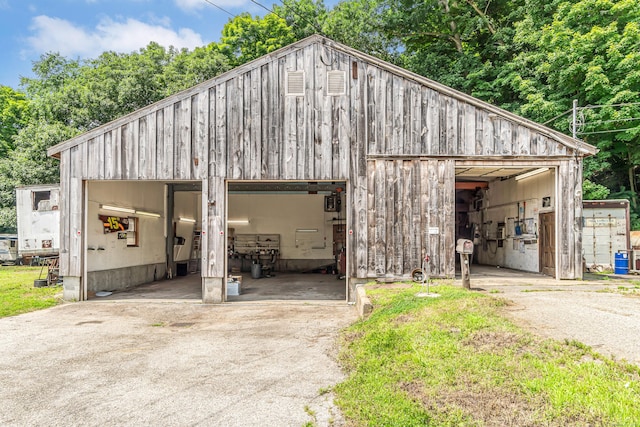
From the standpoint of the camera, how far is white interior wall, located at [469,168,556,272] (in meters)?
13.3

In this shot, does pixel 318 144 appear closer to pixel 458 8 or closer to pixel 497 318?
pixel 497 318

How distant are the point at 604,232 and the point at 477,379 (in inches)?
550

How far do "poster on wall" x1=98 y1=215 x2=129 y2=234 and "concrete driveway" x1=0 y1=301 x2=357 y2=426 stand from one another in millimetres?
3844

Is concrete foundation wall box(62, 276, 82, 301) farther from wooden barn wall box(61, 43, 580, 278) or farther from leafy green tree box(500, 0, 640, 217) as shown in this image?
leafy green tree box(500, 0, 640, 217)

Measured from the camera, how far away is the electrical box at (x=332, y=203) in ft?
61.1

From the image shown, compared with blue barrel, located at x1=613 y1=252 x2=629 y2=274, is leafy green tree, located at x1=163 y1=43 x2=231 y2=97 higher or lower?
higher

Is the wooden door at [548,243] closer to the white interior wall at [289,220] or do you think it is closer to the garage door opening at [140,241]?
the white interior wall at [289,220]

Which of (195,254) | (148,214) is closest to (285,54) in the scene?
(148,214)

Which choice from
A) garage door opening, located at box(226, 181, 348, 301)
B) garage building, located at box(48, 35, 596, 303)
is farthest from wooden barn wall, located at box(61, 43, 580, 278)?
garage door opening, located at box(226, 181, 348, 301)

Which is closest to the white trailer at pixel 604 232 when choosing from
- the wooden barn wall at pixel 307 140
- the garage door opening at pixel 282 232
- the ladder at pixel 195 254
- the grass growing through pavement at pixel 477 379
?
the wooden barn wall at pixel 307 140

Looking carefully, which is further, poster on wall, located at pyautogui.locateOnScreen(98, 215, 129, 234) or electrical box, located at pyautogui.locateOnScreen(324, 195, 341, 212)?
electrical box, located at pyautogui.locateOnScreen(324, 195, 341, 212)

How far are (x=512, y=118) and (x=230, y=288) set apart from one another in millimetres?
8667

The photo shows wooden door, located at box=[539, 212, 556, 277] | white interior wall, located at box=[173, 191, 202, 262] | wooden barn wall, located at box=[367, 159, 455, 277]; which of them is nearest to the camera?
wooden barn wall, located at box=[367, 159, 455, 277]

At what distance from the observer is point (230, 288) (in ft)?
38.7
